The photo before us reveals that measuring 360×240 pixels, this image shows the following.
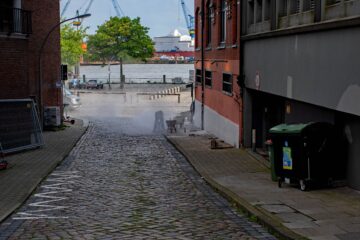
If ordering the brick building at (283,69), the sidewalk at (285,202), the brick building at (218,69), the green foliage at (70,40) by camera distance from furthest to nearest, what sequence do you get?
the green foliage at (70,40) < the brick building at (218,69) < the brick building at (283,69) < the sidewalk at (285,202)

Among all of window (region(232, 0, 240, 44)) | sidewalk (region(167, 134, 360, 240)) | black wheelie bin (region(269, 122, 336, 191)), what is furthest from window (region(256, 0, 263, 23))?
black wheelie bin (region(269, 122, 336, 191))

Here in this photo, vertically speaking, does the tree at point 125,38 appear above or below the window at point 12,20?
above

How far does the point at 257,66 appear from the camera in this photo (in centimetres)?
2122

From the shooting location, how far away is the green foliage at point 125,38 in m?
98.6

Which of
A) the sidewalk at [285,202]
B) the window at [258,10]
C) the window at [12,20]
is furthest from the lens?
the window at [12,20]

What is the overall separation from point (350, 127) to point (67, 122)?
28.2 metres

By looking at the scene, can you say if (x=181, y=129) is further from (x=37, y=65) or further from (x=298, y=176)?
(x=298, y=176)

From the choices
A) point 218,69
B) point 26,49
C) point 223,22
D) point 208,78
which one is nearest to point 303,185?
point 26,49

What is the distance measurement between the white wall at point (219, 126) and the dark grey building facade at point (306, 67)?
1682 mm

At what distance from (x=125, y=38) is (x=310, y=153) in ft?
293

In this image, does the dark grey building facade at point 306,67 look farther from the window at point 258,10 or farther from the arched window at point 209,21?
the arched window at point 209,21

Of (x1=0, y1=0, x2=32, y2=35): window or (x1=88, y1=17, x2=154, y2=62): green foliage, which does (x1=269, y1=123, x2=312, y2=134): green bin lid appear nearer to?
(x1=0, y1=0, x2=32, y2=35): window

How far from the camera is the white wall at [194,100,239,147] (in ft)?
81.6

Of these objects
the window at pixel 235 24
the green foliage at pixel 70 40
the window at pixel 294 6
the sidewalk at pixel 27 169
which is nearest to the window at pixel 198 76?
the sidewalk at pixel 27 169
